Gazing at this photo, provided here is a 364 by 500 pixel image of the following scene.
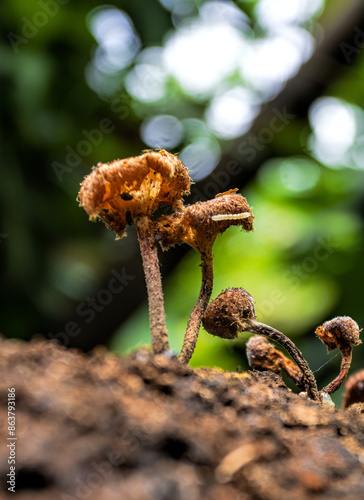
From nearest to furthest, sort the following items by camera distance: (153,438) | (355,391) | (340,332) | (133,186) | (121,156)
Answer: (153,438) → (133,186) → (340,332) → (355,391) → (121,156)

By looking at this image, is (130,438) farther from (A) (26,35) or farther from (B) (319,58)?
(A) (26,35)

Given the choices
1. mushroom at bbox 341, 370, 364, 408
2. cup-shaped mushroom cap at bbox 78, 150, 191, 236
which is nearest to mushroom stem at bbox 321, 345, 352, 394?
mushroom at bbox 341, 370, 364, 408

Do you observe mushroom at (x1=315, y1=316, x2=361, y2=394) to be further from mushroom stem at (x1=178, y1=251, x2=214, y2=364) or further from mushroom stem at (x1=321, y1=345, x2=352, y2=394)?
mushroom stem at (x1=178, y1=251, x2=214, y2=364)

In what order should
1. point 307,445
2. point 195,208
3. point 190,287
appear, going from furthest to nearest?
1. point 190,287
2. point 195,208
3. point 307,445

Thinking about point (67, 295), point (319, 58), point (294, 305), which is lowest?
point (67, 295)

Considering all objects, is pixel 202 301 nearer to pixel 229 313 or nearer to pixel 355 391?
pixel 229 313

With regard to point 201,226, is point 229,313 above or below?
below

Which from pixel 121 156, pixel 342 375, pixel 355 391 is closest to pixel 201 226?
pixel 342 375

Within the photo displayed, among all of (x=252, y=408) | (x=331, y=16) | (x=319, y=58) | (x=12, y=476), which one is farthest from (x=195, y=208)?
(x=331, y=16)
